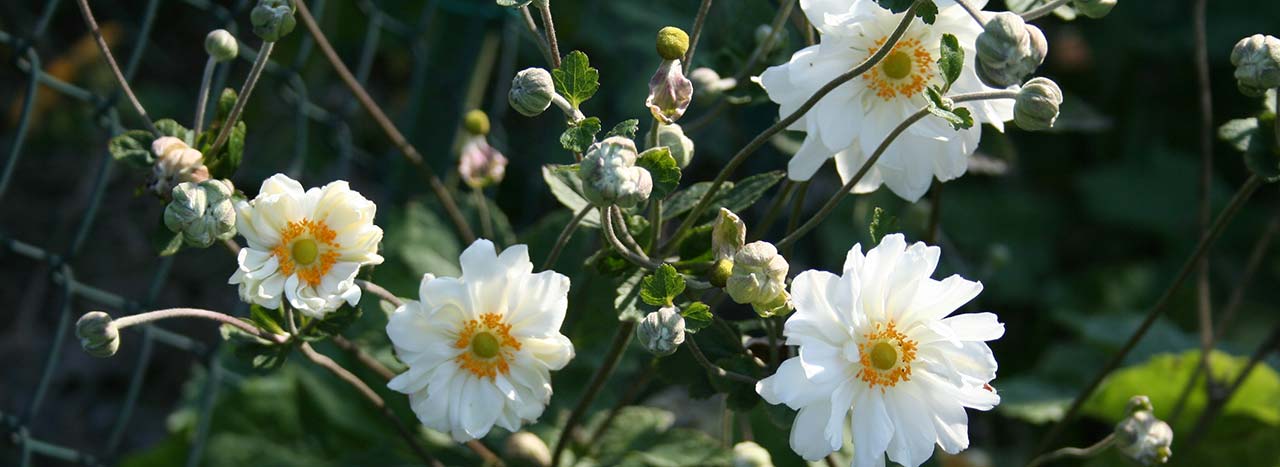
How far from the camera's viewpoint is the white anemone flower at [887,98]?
1.09 m

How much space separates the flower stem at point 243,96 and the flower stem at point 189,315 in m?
0.16

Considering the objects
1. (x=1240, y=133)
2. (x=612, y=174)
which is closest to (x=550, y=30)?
(x=612, y=174)

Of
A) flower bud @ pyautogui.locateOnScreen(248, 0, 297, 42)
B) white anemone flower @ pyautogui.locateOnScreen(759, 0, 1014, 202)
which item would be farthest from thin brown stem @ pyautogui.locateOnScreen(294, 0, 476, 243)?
white anemone flower @ pyautogui.locateOnScreen(759, 0, 1014, 202)

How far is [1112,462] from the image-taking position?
175 cm

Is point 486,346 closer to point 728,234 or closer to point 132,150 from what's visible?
point 728,234

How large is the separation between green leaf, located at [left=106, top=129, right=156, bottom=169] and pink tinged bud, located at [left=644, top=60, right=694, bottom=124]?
1.50ft

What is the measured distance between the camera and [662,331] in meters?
0.97

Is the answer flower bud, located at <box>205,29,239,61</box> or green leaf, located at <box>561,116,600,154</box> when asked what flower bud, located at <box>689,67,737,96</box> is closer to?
green leaf, located at <box>561,116,600,154</box>

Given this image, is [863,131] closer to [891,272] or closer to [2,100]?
[891,272]

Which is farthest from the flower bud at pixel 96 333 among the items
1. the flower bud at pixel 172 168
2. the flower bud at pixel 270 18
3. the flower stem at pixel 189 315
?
the flower bud at pixel 270 18

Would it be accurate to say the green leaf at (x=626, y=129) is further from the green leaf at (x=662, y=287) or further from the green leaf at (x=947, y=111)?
the green leaf at (x=947, y=111)

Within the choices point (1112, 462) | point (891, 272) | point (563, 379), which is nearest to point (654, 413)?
point (563, 379)

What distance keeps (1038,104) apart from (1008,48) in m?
0.06

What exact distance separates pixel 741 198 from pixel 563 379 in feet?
2.00
